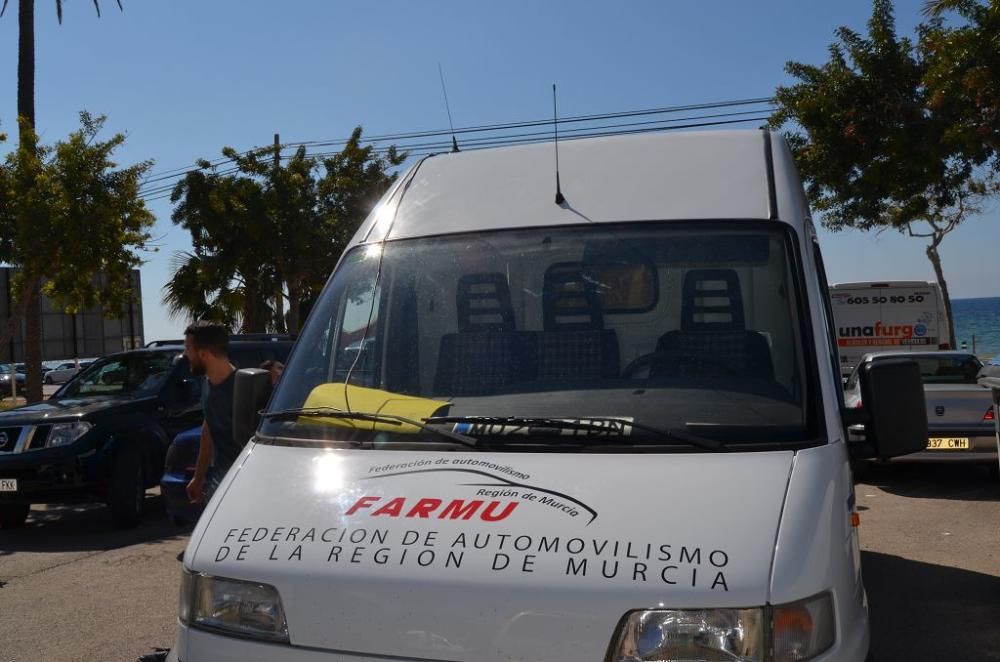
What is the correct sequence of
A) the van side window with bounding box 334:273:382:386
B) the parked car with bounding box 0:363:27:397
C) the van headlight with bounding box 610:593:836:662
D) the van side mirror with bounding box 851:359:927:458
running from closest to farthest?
the van headlight with bounding box 610:593:836:662 < the van side mirror with bounding box 851:359:927:458 < the van side window with bounding box 334:273:382:386 < the parked car with bounding box 0:363:27:397

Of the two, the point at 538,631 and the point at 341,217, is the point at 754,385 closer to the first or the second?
the point at 538,631

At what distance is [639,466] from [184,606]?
142 cm

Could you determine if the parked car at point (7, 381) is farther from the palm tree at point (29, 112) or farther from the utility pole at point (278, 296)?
the palm tree at point (29, 112)

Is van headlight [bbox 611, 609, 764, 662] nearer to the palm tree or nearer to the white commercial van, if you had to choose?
the white commercial van

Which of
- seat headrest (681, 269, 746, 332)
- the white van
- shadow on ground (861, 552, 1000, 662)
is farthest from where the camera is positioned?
the white van

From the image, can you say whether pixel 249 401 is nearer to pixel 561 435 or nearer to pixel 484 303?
pixel 484 303

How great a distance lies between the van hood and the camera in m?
2.76

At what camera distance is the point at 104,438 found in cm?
999

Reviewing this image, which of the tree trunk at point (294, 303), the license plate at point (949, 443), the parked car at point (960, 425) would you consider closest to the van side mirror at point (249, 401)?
the parked car at point (960, 425)

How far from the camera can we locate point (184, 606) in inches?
126

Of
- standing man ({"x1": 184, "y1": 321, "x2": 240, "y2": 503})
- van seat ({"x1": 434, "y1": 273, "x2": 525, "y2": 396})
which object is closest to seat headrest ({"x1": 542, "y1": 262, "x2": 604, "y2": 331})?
van seat ({"x1": 434, "y1": 273, "x2": 525, "y2": 396})

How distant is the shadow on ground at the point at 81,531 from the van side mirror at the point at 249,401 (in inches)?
218

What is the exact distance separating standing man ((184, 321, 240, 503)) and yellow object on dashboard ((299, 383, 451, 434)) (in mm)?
2129

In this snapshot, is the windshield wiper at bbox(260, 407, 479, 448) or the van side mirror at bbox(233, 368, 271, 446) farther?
the van side mirror at bbox(233, 368, 271, 446)
